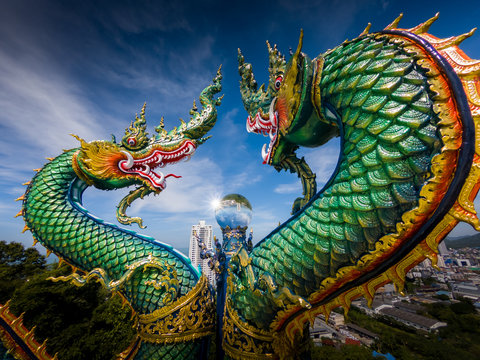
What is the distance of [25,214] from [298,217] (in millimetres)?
3925

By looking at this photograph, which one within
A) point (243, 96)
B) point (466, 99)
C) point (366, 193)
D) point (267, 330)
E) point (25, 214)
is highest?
point (243, 96)

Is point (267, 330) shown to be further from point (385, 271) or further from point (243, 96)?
point (243, 96)

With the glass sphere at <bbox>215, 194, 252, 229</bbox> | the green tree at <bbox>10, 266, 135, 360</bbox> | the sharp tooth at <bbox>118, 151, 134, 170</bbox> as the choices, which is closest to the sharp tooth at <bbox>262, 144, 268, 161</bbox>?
the glass sphere at <bbox>215, 194, 252, 229</bbox>

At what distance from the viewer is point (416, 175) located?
3.62 ft

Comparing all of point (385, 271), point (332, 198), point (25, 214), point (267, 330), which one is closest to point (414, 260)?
point (385, 271)

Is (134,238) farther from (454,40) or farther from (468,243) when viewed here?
(468,243)

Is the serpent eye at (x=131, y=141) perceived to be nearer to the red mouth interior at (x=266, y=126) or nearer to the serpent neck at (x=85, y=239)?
the serpent neck at (x=85, y=239)

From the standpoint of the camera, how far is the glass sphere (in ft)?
10.5

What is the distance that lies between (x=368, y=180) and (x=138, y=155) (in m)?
3.37

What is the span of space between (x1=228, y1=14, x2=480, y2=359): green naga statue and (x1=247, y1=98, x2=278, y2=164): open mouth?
0.39 metres

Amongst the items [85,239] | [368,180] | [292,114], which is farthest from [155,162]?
[368,180]

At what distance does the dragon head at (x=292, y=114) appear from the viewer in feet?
5.56

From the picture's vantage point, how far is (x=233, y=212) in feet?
10.4

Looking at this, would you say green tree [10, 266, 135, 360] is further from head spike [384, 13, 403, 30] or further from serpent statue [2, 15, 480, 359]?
head spike [384, 13, 403, 30]
